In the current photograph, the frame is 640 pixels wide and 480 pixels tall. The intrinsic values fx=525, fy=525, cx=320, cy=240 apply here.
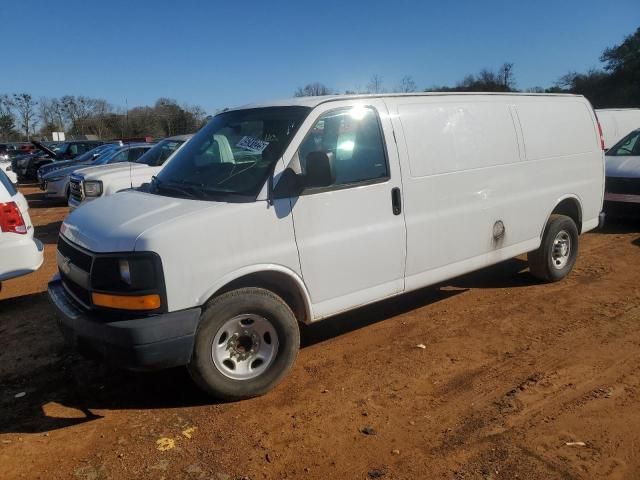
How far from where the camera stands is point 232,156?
4.16 meters

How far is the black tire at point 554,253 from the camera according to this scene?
593 cm

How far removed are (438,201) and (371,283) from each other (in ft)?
3.27

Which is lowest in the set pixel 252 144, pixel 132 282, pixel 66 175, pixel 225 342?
pixel 225 342

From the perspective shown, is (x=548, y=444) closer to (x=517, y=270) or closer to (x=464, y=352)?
(x=464, y=352)

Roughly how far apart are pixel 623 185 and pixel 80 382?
359 inches

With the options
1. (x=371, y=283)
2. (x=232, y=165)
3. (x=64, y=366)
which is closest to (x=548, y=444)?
(x=371, y=283)

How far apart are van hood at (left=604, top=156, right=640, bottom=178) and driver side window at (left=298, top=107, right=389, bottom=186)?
6.72m

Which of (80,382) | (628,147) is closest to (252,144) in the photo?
(80,382)

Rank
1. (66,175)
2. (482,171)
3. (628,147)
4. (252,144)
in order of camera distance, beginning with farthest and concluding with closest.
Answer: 1. (66,175)
2. (628,147)
3. (482,171)
4. (252,144)

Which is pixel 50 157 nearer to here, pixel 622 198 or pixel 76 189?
pixel 76 189

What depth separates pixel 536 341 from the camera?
4.63 metres

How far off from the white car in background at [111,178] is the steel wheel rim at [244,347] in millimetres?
6588

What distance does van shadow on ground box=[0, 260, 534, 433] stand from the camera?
3736 millimetres

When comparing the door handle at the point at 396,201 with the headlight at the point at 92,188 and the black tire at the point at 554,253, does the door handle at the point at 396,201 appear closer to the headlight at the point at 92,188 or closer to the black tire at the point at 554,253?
the black tire at the point at 554,253
